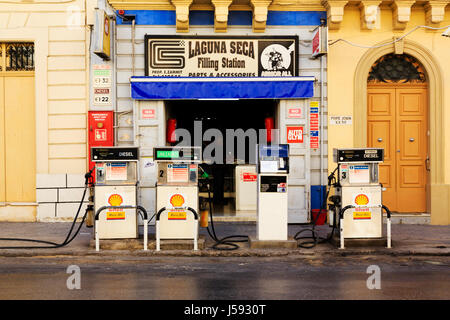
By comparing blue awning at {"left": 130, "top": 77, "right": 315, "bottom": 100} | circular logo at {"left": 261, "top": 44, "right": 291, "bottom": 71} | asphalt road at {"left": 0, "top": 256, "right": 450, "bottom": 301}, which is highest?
circular logo at {"left": 261, "top": 44, "right": 291, "bottom": 71}

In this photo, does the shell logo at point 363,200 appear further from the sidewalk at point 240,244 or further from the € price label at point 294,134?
the € price label at point 294,134

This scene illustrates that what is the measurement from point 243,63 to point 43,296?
7173 mm

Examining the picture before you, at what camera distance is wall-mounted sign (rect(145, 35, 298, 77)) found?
1116cm

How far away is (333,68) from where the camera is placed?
37.3 feet

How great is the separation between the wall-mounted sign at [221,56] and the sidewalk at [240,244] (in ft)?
11.4

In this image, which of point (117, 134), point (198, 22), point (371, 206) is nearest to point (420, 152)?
point (371, 206)

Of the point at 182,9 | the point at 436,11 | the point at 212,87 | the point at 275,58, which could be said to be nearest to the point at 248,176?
the point at 212,87

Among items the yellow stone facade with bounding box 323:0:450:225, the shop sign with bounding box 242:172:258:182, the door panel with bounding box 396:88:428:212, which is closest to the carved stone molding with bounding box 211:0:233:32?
the yellow stone facade with bounding box 323:0:450:225

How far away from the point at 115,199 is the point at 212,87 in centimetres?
374

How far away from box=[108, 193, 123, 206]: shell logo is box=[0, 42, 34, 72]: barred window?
4.85 m

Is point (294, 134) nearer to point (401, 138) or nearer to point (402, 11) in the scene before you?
point (401, 138)

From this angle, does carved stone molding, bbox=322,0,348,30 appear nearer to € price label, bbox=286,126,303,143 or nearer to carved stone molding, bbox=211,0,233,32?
carved stone molding, bbox=211,0,233,32

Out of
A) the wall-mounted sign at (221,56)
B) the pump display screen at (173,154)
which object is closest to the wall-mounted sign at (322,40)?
the wall-mounted sign at (221,56)
